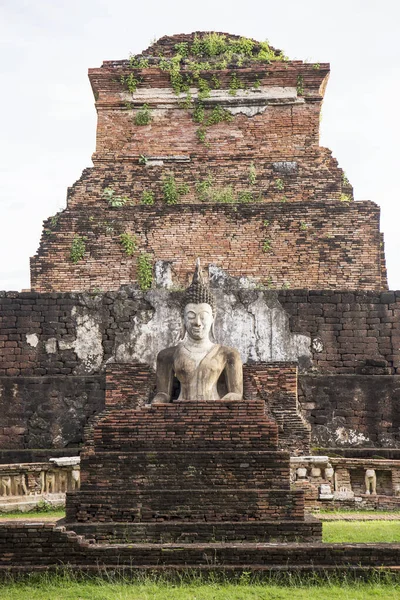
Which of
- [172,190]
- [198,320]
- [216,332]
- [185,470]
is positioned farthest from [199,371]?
[172,190]

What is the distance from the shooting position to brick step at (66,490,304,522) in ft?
32.0

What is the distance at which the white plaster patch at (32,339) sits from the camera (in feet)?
50.6

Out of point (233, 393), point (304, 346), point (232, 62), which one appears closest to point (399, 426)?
point (304, 346)

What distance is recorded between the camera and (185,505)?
9.84 meters

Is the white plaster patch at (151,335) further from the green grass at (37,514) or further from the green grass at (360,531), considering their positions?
the green grass at (360,531)

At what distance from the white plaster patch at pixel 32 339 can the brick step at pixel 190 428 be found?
4854 mm

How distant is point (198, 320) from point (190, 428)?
1819mm

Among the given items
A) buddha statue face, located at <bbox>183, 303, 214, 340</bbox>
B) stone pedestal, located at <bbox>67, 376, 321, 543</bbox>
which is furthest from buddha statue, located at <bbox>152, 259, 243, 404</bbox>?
stone pedestal, located at <bbox>67, 376, 321, 543</bbox>

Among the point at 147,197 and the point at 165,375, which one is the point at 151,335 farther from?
the point at 147,197

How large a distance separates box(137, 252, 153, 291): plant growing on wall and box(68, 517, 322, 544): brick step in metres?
8.37

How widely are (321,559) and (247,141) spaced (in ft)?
38.6

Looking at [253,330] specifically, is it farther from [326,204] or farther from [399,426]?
[326,204]

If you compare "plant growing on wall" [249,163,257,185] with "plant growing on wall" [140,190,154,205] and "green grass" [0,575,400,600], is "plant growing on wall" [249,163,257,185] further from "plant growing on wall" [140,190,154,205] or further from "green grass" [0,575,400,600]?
"green grass" [0,575,400,600]

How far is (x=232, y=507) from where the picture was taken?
981 centimetres
